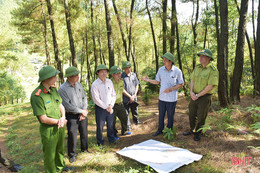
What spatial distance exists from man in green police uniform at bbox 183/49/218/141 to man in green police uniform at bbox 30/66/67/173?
3058mm

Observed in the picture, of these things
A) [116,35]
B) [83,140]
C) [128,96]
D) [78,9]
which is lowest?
[83,140]

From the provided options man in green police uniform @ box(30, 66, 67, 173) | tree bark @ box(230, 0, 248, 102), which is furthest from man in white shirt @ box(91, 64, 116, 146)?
tree bark @ box(230, 0, 248, 102)

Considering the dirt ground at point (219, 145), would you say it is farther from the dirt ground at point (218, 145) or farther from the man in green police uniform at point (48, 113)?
the man in green police uniform at point (48, 113)

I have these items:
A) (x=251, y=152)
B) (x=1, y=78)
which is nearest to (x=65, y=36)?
(x=1, y=78)

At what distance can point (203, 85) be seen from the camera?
3979mm

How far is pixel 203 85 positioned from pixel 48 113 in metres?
3.35

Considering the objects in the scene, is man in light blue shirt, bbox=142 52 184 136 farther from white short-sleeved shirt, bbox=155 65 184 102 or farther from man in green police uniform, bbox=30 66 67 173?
man in green police uniform, bbox=30 66 67 173

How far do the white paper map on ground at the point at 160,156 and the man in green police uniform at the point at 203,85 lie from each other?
84 centimetres

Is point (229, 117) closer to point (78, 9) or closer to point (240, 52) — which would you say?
point (240, 52)

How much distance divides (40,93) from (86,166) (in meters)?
1.73

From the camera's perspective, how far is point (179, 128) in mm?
5105

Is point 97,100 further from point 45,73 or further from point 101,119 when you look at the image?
point 45,73

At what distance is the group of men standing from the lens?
2717 mm

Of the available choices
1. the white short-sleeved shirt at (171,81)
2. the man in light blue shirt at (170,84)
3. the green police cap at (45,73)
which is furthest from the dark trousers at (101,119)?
the green police cap at (45,73)
